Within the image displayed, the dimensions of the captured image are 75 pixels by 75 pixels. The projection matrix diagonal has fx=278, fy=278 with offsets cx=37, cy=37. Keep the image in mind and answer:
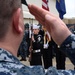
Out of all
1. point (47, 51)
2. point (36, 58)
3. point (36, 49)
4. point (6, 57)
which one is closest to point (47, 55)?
point (47, 51)

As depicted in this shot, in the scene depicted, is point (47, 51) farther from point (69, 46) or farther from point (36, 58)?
point (69, 46)

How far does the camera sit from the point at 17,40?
3.50 feet

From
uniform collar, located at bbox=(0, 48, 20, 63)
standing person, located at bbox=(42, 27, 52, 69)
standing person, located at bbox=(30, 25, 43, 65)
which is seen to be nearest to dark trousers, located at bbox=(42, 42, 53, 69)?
standing person, located at bbox=(42, 27, 52, 69)

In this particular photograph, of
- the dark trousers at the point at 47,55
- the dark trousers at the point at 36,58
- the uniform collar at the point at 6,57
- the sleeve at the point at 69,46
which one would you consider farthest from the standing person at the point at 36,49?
the uniform collar at the point at 6,57

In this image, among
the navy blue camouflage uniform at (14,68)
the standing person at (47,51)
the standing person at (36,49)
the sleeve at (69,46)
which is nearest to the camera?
the navy blue camouflage uniform at (14,68)

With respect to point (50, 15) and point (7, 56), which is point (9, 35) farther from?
A: point (50, 15)

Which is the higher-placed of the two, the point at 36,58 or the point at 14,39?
the point at 14,39

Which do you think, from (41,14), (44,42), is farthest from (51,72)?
(44,42)

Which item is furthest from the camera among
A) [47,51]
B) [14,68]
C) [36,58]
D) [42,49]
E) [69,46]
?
[47,51]

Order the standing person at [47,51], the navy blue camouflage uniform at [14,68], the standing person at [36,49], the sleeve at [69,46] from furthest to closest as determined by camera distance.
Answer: the standing person at [47,51] → the standing person at [36,49] → the sleeve at [69,46] → the navy blue camouflage uniform at [14,68]

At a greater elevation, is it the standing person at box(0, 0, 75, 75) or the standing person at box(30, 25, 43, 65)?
the standing person at box(0, 0, 75, 75)

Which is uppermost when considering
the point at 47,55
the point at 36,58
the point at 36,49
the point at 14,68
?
the point at 14,68

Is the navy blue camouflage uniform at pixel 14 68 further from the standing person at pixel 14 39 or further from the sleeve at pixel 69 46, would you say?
the sleeve at pixel 69 46

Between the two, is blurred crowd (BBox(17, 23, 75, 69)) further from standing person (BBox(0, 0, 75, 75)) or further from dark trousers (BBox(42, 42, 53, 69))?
standing person (BBox(0, 0, 75, 75))
